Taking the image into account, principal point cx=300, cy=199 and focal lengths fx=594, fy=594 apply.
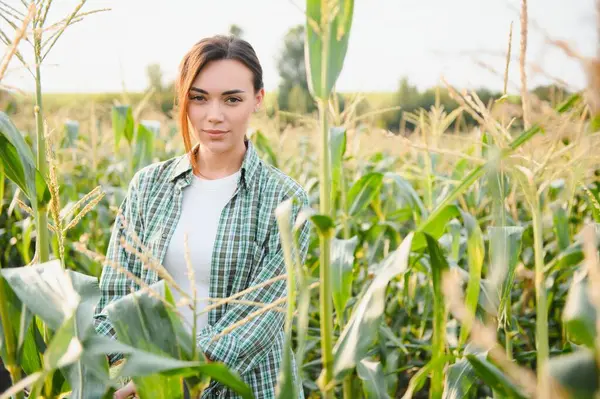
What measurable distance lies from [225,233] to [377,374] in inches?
26.5

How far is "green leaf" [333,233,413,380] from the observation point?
1.20 m

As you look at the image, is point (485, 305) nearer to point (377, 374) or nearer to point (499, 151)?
point (377, 374)

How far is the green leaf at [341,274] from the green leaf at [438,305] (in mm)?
215

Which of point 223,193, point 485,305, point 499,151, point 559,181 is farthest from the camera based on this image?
point 559,181

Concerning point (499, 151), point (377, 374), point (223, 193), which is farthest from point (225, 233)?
point (499, 151)

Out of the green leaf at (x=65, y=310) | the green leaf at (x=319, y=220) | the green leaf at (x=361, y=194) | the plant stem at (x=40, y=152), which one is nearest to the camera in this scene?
the green leaf at (x=65, y=310)

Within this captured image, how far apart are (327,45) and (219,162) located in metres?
1.07

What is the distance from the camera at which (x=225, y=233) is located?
76.6 inches

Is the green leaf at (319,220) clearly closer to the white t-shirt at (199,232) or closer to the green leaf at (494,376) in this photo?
the green leaf at (494,376)

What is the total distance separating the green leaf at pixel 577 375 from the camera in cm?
78

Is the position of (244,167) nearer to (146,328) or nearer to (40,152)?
(40,152)

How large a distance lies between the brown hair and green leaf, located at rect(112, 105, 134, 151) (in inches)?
75.9

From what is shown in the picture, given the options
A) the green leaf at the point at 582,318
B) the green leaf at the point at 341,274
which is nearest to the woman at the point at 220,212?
the green leaf at the point at 341,274

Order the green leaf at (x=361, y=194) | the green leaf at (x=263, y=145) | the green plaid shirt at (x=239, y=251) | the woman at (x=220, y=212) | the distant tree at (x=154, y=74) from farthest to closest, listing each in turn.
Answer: the distant tree at (x=154, y=74) → the green leaf at (x=263, y=145) → the green leaf at (x=361, y=194) → the woman at (x=220, y=212) → the green plaid shirt at (x=239, y=251)
